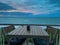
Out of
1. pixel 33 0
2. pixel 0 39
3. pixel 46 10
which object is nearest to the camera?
pixel 0 39

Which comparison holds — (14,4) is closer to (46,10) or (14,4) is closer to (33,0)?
(33,0)

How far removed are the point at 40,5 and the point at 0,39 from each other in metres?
4.68

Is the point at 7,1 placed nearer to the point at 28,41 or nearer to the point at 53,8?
the point at 53,8

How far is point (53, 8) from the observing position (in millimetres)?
7828

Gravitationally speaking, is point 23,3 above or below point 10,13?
above

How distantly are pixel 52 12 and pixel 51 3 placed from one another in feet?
2.24

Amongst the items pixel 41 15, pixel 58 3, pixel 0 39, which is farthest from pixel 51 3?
pixel 0 39

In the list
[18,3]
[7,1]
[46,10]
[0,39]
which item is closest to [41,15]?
[46,10]

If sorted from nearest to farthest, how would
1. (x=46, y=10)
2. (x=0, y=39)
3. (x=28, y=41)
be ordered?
(x=28, y=41), (x=0, y=39), (x=46, y=10)

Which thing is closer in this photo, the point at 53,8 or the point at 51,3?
the point at 51,3

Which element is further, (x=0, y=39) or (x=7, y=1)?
(x=7, y=1)

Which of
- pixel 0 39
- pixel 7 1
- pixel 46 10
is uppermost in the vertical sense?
pixel 7 1

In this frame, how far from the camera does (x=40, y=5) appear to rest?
24.0 ft

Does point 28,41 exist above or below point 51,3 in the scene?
below
